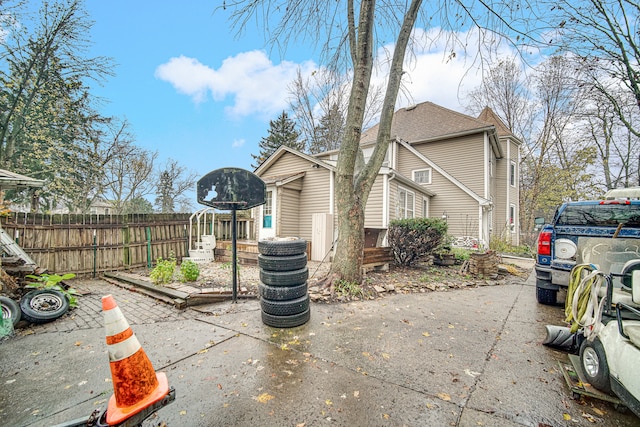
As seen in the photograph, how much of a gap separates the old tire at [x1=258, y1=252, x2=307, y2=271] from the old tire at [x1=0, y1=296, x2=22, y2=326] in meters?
3.37

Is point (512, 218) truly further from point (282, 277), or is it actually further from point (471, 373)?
point (282, 277)

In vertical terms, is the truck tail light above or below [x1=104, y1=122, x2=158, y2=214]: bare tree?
below

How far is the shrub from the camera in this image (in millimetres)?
7484

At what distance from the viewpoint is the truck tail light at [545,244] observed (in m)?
4.33

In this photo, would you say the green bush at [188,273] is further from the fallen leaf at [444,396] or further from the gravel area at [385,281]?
the fallen leaf at [444,396]

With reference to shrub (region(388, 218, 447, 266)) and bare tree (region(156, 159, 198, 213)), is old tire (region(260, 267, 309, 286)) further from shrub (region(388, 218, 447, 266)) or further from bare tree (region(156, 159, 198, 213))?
bare tree (region(156, 159, 198, 213))

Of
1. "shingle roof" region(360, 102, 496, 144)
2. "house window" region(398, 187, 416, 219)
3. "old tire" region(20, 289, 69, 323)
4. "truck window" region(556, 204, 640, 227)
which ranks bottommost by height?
"old tire" region(20, 289, 69, 323)

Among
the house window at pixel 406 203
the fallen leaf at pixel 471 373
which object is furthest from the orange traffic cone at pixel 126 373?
the house window at pixel 406 203

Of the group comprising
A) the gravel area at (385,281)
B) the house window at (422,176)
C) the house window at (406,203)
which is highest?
the house window at (422,176)

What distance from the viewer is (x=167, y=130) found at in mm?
19328

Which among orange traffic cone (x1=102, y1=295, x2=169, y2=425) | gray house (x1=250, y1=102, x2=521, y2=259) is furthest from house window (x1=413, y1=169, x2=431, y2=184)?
orange traffic cone (x1=102, y1=295, x2=169, y2=425)

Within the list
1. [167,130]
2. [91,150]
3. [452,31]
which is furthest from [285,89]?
[452,31]

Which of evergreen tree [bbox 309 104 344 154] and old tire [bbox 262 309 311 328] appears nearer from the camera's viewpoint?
old tire [bbox 262 309 311 328]

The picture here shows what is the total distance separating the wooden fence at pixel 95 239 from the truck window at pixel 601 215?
10.3m
